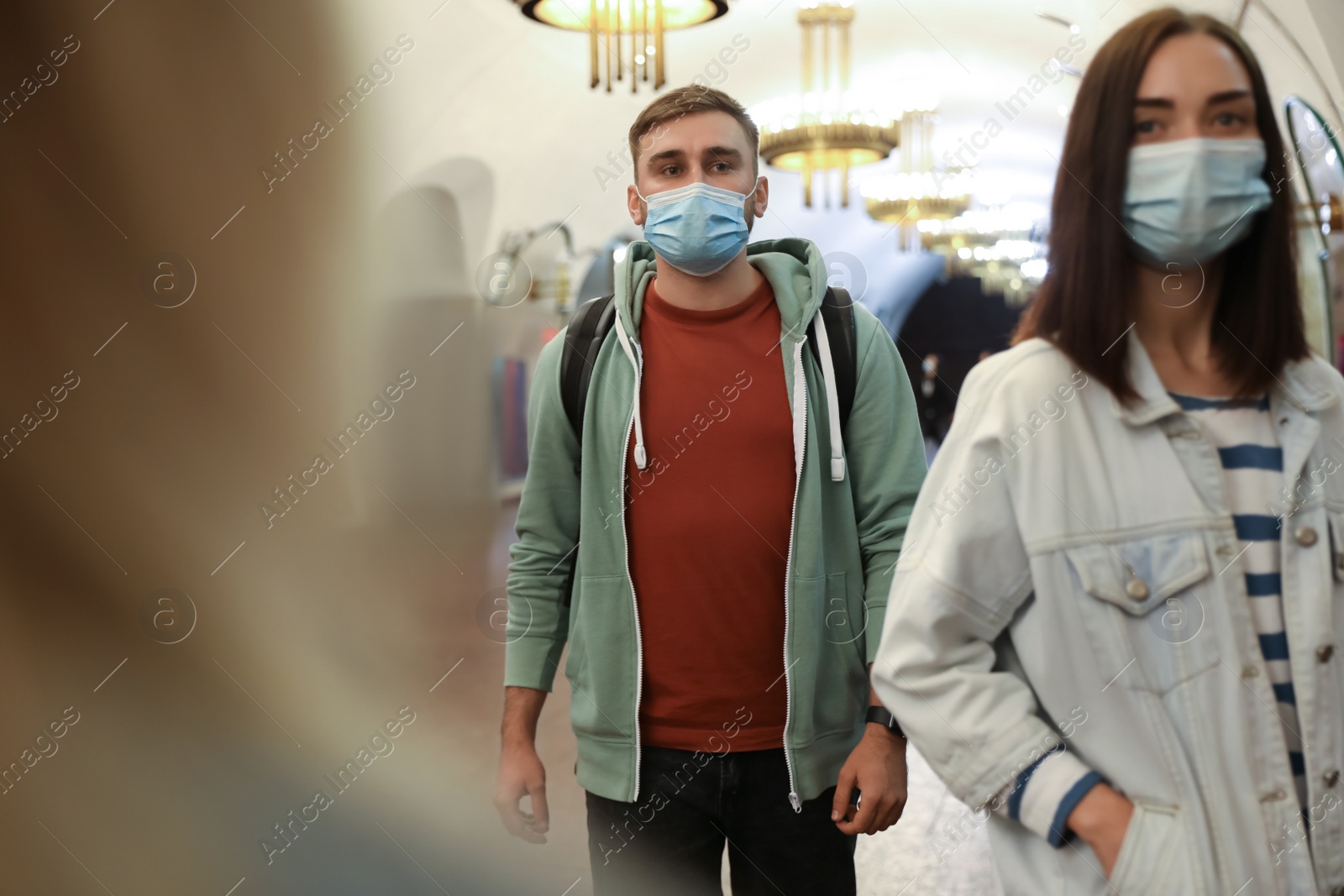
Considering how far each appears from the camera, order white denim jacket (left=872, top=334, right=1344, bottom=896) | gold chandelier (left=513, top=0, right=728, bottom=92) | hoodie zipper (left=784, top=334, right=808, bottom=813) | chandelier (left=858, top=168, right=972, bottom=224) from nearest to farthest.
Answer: white denim jacket (left=872, top=334, right=1344, bottom=896) < hoodie zipper (left=784, top=334, right=808, bottom=813) < gold chandelier (left=513, top=0, right=728, bottom=92) < chandelier (left=858, top=168, right=972, bottom=224)

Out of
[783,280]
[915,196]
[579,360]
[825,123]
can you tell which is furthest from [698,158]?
[915,196]

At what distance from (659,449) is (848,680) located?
58 cm

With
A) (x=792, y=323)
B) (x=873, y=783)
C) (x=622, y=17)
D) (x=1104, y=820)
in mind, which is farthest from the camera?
(x=622, y=17)

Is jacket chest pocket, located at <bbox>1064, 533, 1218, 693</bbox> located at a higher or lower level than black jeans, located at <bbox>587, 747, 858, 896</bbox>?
higher

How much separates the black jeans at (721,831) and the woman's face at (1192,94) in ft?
4.14

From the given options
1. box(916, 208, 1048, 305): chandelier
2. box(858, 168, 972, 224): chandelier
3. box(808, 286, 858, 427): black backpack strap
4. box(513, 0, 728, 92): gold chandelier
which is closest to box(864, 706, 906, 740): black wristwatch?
box(808, 286, 858, 427): black backpack strap

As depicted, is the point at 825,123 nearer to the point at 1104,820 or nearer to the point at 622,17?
the point at 622,17

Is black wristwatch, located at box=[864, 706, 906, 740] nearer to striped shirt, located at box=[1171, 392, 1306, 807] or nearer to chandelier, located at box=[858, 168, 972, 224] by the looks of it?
striped shirt, located at box=[1171, 392, 1306, 807]

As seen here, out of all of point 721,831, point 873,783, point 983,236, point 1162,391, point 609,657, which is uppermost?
point 1162,391

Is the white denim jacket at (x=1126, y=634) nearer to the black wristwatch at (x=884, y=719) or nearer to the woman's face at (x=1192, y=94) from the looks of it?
the woman's face at (x=1192, y=94)

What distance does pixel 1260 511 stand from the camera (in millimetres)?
1330

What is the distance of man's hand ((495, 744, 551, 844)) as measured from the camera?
Answer: 2.19 m

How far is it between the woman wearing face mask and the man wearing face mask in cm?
67

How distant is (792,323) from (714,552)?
18.4 inches
